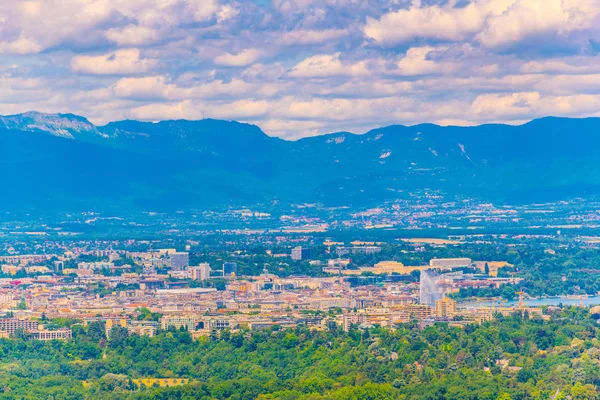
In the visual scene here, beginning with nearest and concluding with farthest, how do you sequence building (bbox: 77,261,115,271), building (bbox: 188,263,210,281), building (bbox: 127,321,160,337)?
building (bbox: 127,321,160,337) → building (bbox: 188,263,210,281) → building (bbox: 77,261,115,271)

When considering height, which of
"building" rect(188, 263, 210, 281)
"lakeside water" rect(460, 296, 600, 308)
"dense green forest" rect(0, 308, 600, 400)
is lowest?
"dense green forest" rect(0, 308, 600, 400)

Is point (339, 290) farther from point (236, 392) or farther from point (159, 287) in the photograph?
point (236, 392)

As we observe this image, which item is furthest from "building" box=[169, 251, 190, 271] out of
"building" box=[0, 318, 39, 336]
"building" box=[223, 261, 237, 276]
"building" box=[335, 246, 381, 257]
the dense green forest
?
the dense green forest

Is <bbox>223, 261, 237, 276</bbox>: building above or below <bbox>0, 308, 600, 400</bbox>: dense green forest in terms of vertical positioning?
above

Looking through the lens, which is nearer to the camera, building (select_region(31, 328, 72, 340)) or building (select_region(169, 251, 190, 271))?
building (select_region(31, 328, 72, 340))

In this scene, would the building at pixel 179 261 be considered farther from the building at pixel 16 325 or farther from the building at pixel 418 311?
the building at pixel 16 325

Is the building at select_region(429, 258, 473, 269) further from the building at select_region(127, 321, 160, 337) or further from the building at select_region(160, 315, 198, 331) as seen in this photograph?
the building at select_region(127, 321, 160, 337)

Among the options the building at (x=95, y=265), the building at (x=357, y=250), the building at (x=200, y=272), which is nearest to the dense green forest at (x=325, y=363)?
the building at (x=200, y=272)
